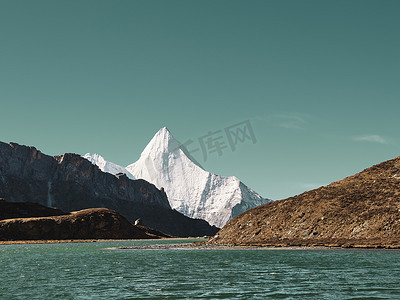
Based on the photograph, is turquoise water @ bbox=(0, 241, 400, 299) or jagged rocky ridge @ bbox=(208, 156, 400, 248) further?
jagged rocky ridge @ bbox=(208, 156, 400, 248)

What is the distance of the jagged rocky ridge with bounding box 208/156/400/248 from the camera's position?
106375 mm

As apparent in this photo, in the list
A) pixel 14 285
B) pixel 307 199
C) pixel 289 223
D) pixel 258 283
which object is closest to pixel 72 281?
pixel 14 285

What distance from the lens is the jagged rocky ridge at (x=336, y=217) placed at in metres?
106

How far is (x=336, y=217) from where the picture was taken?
393 ft

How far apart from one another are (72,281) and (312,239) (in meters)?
81.1

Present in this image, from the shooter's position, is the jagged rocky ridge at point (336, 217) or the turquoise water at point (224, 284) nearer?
the turquoise water at point (224, 284)

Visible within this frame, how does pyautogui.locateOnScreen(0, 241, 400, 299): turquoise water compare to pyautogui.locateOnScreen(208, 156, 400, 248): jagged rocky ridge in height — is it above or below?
below

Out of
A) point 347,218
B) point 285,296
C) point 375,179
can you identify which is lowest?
point 285,296

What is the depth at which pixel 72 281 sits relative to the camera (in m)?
47.3

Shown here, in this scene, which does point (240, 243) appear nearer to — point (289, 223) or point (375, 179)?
point (289, 223)

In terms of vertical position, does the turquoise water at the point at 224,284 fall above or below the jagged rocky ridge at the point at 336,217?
below

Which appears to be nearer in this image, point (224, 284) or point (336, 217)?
point (224, 284)

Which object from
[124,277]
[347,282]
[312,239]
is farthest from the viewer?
[312,239]

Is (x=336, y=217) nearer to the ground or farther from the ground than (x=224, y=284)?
farther from the ground
